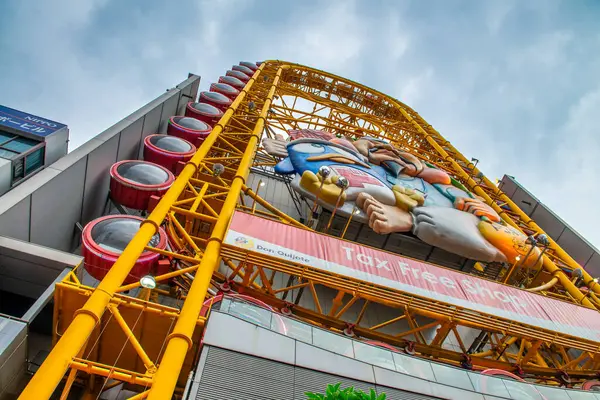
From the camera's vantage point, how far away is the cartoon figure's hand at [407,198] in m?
16.6

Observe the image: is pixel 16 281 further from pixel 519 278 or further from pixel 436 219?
pixel 519 278

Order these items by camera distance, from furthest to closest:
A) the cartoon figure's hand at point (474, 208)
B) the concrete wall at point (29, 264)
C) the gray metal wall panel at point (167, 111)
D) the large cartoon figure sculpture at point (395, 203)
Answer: the gray metal wall panel at point (167, 111)
the cartoon figure's hand at point (474, 208)
the large cartoon figure sculpture at point (395, 203)
the concrete wall at point (29, 264)

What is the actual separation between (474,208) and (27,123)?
20019 mm

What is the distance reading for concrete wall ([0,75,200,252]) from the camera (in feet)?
38.5

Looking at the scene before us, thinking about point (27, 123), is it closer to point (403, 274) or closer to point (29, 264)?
point (29, 264)

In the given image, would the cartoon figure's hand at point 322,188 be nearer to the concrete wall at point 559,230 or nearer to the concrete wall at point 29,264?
the concrete wall at point 29,264

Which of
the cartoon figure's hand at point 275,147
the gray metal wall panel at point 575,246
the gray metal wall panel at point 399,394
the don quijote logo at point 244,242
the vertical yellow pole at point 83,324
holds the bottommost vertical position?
the vertical yellow pole at point 83,324

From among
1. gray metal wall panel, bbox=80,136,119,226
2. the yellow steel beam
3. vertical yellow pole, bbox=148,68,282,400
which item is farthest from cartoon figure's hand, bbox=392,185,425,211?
gray metal wall panel, bbox=80,136,119,226

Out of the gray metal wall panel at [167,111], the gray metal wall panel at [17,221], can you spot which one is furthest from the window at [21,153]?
the gray metal wall panel at [167,111]

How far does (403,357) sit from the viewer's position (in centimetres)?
943

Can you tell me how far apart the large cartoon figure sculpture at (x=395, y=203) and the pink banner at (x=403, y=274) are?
2698mm

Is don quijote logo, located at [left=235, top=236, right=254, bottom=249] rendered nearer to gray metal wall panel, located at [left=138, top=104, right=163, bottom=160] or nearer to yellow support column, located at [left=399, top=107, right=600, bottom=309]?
gray metal wall panel, located at [left=138, top=104, right=163, bottom=160]

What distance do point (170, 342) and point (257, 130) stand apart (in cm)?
1431

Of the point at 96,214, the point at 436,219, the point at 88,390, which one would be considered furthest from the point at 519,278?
the point at 96,214
